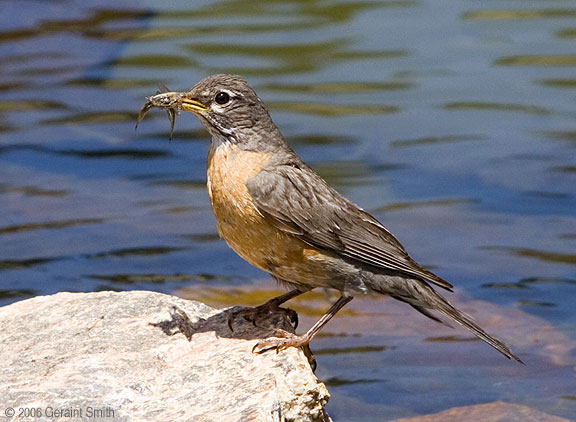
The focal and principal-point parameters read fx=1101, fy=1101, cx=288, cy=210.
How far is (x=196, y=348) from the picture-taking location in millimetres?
5902

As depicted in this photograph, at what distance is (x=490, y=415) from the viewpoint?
740cm

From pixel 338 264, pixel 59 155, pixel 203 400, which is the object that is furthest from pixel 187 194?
pixel 203 400

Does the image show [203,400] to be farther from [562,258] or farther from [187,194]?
[187,194]

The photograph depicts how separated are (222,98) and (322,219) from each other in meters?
0.89

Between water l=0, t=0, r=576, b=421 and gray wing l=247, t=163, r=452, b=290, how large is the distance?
1667 mm

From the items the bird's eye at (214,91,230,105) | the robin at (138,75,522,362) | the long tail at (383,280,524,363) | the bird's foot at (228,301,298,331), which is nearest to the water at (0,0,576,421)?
the bird's foot at (228,301,298,331)

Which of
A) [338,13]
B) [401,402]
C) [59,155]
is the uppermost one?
[338,13]

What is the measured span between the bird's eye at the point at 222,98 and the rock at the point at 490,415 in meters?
2.57

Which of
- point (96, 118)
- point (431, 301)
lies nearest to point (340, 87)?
point (96, 118)

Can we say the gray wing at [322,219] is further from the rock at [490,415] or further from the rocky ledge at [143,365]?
the rock at [490,415]

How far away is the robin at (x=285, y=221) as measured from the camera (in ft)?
19.8

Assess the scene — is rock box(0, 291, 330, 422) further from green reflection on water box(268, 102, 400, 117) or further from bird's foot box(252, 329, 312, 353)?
green reflection on water box(268, 102, 400, 117)

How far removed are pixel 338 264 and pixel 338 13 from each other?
395 inches

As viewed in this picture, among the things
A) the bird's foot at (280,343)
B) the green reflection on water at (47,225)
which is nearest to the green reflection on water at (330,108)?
the green reflection on water at (47,225)
